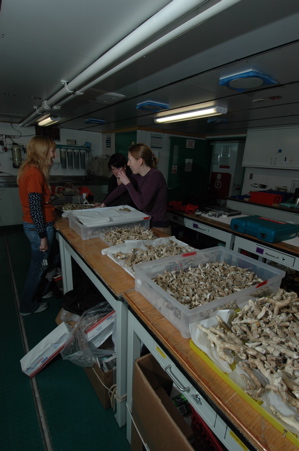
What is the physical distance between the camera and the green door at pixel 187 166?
489cm

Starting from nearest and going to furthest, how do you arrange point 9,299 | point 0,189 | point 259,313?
point 259,313
point 9,299
point 0,189

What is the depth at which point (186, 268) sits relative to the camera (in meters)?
1.29

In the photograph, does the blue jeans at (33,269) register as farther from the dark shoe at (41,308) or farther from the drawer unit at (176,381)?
the drawer unit at (176,381)

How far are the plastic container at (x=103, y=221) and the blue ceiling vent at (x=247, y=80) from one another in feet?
4.04

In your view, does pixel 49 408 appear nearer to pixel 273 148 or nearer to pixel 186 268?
pixel 186 268

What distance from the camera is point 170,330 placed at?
911 millimetres

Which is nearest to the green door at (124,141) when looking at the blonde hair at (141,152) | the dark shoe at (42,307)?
the blonde hair at (141,152)

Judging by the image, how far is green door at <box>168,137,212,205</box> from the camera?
4.89 m

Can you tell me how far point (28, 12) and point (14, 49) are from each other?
499 millimetres

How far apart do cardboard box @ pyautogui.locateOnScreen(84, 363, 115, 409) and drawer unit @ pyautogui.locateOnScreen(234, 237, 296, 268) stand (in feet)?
5.99

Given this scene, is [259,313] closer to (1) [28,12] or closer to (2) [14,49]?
(1) [28,12]

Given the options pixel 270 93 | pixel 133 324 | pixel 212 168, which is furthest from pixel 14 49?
pixel 212 168

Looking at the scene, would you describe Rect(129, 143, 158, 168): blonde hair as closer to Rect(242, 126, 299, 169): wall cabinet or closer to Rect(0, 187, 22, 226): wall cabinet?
Rect(242, 126, 299, 169): wall cabinet

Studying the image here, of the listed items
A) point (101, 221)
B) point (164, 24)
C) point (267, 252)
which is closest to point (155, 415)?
point (101, 221)
